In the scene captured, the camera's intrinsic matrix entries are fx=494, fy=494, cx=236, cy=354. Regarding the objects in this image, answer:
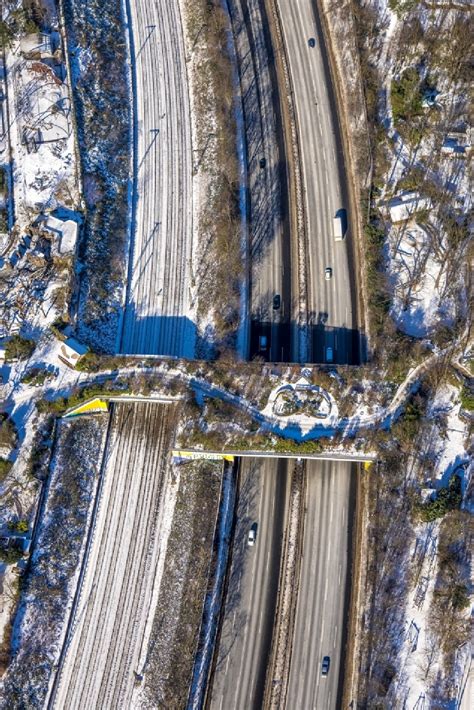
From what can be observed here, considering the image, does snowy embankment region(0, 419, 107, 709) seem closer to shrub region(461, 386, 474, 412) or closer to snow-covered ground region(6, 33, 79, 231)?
snow-covered ground region(6, 33, 79, 231)

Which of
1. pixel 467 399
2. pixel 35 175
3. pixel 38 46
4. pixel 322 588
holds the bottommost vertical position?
pixel 322 588

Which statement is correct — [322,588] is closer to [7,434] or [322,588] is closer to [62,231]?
[7,434]

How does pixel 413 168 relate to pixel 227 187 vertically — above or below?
above

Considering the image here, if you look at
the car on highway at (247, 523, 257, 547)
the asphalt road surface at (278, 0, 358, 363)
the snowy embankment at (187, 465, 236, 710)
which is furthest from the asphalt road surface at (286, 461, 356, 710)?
the asphalt road surface at (278, 0, 358, 363)

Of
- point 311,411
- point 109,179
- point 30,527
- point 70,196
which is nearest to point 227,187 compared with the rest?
point 109,179

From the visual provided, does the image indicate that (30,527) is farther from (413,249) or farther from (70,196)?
(413,249)

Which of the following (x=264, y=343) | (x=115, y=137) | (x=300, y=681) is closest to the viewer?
(x=300, y=681)

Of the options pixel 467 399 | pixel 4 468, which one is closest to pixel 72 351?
pixel 4 468
